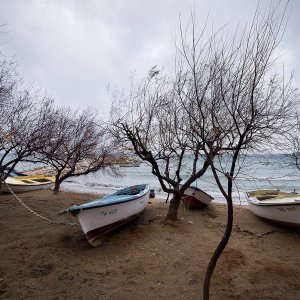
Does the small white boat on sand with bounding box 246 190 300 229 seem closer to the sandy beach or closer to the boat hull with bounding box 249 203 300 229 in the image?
the boat hull with bounding box 249 203 300 229

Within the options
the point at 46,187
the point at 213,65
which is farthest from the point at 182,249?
the point at 46,187

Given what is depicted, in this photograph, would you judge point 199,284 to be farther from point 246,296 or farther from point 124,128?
point 124,128

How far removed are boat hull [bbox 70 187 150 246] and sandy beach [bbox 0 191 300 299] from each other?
0.87 feet

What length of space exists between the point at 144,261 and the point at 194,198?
5863mm

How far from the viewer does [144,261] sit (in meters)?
5.87

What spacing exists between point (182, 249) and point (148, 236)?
121cm

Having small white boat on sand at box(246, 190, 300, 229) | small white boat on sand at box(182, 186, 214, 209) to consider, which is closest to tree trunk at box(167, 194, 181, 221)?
small white boat on sand at box(182, 186, 214, 209)

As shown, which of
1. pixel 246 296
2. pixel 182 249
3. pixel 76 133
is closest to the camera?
pixel 246 296

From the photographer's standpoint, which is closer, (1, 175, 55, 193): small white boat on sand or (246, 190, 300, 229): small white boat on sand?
(246, 190, 300, 229): small white boat on sand

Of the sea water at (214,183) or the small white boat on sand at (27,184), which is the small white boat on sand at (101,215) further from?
the small white boat on sand at (27,184)

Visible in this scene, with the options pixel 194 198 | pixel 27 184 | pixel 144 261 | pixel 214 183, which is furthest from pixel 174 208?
pixel 27 184

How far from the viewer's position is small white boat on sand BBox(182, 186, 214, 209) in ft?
37.2

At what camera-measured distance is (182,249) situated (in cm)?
652

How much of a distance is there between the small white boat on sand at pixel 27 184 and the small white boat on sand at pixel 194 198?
33.0 feet
